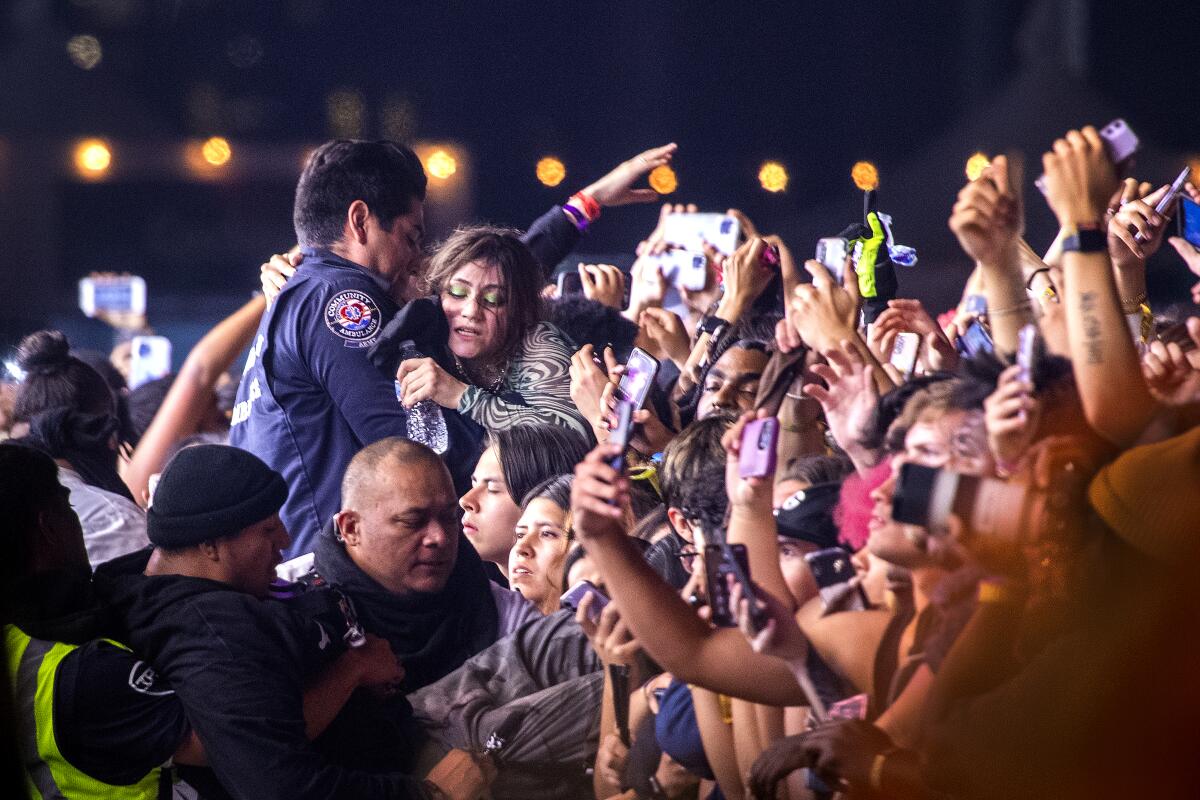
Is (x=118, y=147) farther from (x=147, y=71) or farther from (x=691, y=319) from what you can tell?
(x=691, y=319)

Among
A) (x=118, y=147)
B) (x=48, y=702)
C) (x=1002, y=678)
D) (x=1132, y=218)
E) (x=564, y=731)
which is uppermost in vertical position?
(x=118, y=147)

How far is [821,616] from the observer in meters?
2.28

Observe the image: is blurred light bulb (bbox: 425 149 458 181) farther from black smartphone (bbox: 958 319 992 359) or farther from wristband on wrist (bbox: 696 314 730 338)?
black smartphone (bbox: 958 319 992 359)

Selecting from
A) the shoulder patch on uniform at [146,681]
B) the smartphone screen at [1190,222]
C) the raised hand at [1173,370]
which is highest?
the smartphone screen at [1190,222]

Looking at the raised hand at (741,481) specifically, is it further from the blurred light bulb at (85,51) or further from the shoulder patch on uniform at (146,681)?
the blurred light bulb at (85,51)

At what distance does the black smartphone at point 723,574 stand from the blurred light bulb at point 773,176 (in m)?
4.75

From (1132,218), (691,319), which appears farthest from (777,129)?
(1132,218)

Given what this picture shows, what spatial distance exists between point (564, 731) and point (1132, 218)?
4.61 ft

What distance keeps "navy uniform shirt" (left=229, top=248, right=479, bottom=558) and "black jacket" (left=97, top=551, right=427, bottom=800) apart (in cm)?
63

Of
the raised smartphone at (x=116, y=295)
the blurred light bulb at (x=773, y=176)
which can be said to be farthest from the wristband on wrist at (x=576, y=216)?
the blurred light bulb at (x=773, y=176)

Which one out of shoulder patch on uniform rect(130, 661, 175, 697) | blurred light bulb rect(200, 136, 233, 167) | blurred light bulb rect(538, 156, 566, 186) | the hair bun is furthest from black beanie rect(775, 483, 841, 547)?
blurred light bulb rect(200, 136, 233, 167)

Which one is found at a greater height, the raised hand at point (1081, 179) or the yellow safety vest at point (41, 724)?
the raised hand at point (1081, 179)

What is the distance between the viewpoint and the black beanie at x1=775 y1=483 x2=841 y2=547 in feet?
8.40

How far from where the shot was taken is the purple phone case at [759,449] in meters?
2.27
